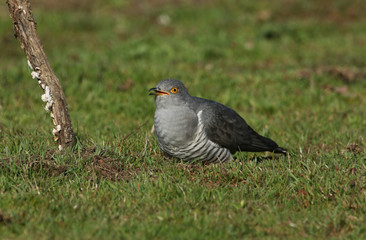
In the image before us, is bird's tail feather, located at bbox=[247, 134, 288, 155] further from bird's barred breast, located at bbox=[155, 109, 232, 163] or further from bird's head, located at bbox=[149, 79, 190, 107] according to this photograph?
bird's head, located at bbox=[149, 79, 190, 107]

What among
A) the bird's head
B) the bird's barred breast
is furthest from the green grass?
the bird's head

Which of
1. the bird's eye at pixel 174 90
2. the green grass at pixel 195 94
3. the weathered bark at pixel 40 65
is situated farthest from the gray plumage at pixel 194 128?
the weathered bark at pixel 40 65

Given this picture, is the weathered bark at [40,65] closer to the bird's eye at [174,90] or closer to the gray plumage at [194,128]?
the gray plumage at [194,128]

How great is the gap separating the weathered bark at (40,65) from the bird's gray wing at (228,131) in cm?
157

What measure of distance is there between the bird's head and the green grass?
63 cm

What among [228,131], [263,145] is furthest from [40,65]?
[263,145]

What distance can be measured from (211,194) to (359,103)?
529 cm

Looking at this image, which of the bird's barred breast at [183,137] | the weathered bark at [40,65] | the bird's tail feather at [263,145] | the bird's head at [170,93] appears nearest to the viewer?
the weathered bark at [40,65]

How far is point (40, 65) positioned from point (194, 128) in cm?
182

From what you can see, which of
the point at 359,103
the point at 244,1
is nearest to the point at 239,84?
the point at 359,103

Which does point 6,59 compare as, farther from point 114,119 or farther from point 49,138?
point 49,138

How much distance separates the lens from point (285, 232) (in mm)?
4316

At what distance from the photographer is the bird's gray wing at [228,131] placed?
6035 millimetres

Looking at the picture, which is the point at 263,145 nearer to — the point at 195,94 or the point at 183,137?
the point at 183,137
